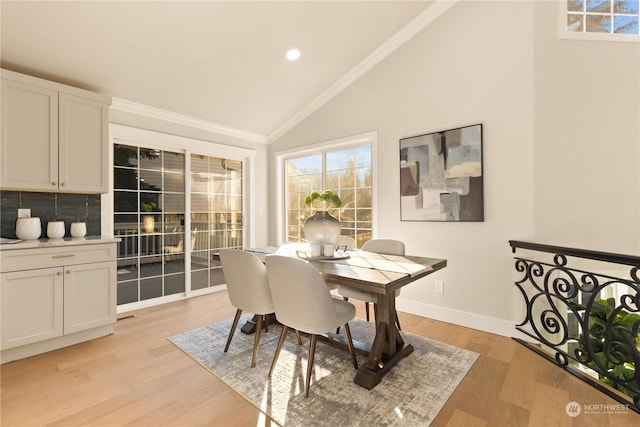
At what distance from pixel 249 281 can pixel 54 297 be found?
5.61 ft

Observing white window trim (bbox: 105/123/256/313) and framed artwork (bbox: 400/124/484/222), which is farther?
white window trim (bbox: 105/123/256/313)

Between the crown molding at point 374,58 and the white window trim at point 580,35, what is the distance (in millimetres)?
920

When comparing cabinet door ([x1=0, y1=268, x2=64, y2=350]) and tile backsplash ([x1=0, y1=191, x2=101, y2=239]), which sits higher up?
tile backsplash ([x1=0, y1=191, x2=101, y2=239])

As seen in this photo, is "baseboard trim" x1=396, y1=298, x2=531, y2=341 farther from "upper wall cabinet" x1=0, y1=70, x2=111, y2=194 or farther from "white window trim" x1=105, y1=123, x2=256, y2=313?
"upper wall cabinet" x1=0, y1=70, x2=111, y2=194

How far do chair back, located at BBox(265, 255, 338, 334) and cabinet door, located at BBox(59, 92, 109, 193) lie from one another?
2.20 m

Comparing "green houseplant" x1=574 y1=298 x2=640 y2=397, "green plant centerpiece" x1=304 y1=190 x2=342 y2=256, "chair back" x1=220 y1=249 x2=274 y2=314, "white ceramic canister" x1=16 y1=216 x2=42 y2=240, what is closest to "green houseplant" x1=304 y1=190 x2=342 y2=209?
"green plant centerpiece" x1=304 y1=190 x2=342 y2=256

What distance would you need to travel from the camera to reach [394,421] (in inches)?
65.1

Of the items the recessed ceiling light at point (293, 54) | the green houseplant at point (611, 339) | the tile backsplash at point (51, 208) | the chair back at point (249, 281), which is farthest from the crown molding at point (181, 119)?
the green houseplant at point (611, 339)

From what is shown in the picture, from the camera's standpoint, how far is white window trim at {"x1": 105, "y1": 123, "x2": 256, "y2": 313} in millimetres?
3287

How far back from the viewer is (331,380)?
205 cm

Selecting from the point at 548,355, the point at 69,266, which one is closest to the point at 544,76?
the point at 548,355

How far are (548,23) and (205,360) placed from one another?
13.4ft

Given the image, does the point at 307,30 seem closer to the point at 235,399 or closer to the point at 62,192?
the point at 62,192

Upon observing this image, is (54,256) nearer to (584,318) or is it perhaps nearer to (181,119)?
(181,119)
